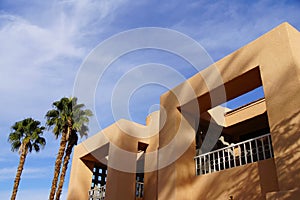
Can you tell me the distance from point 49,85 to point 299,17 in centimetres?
944

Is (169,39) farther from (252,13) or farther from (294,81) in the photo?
(294,81)

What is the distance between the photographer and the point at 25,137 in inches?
725

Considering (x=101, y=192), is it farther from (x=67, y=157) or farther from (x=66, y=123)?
(x=66, y=123)

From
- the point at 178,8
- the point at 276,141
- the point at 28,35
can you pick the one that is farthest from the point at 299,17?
the point at 28,35

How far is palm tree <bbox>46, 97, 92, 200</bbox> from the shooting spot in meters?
15.2

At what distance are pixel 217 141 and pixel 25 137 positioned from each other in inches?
512

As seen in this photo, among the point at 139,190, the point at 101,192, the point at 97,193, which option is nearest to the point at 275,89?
the point at 139,190

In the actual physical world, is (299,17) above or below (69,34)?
below

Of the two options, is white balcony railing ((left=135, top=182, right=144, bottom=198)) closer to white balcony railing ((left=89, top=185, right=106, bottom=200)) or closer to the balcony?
the balcony

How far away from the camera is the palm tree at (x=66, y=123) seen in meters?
15.2

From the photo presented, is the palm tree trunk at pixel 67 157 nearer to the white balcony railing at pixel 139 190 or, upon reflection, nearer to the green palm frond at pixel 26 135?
the green palm frond at pixel 26 135

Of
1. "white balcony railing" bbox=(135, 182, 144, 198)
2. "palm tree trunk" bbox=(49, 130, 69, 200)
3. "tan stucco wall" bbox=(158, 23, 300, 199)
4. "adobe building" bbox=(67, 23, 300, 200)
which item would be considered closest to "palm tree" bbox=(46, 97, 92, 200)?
"palm tree trunk" bbox=(49, 130, 69, 200)

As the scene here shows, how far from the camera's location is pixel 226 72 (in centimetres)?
709

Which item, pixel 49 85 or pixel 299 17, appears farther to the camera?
pixel 49 85
